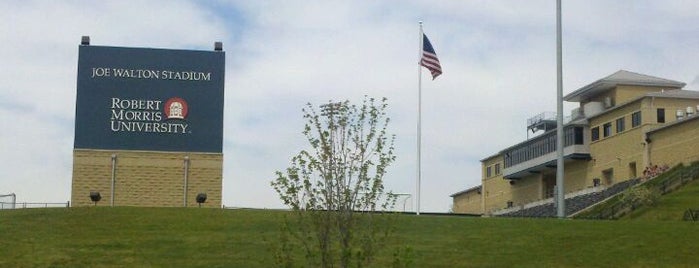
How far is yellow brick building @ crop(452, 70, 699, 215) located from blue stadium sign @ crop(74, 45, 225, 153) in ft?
126

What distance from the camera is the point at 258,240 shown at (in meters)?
33.8

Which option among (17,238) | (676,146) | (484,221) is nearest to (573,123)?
(676,146)

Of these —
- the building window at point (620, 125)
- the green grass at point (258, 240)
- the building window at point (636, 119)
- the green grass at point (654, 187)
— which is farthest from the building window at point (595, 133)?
the green grass at point (258, 240)

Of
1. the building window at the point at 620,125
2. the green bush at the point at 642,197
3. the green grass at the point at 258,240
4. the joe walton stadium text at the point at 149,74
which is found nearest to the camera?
the green grass at the point at 258,240

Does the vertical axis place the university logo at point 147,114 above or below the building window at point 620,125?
below

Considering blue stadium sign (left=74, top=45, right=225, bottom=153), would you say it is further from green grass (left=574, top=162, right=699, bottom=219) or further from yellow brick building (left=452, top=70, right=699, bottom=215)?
yellow brick building (left=452, top=70, right=699, bottom=215)

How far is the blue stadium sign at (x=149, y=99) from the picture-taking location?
54688mm

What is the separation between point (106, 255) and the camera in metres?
31.7

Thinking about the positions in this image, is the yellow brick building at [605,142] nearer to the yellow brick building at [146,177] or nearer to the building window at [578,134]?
the building window at [578,134]

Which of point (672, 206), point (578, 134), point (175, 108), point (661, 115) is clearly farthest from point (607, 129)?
point (175, 108)

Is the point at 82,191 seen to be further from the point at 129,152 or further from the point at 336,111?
the point at 336,111

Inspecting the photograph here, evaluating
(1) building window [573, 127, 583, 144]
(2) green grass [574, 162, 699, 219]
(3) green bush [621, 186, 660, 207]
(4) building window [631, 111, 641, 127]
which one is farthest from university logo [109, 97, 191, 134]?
(1) building window [573, 127, 583, 144]

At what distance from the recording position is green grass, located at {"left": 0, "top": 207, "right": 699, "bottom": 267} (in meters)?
31.0

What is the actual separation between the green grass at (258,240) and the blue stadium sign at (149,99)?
14.5 m
